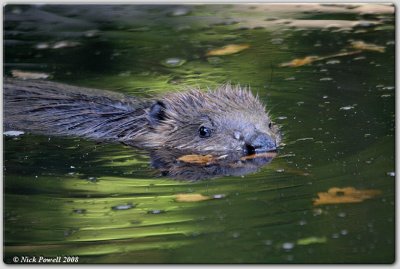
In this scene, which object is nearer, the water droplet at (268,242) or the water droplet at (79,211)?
the water droplet at (268,242)

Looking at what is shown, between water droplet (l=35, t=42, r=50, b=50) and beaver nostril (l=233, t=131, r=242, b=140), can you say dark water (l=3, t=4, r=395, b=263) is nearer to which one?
water droplet (l=35, t=42, r=50, b=50)

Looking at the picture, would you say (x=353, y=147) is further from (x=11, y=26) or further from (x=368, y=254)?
(x=11, y=26)

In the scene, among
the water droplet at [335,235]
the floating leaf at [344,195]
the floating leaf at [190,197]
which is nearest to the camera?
the water droplet at [335,235]

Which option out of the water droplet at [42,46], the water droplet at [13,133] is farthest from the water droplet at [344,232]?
the water droplet at [42,46]

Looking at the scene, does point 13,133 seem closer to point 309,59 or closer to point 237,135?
point 237,135

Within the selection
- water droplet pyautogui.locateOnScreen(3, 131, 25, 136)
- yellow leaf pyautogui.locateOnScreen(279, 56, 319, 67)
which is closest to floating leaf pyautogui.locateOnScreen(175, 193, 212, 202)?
water droplet pyautogui.locateOnScreen(3, 131, 25, 136)

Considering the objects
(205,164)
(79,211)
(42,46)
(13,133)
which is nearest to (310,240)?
(79,211)

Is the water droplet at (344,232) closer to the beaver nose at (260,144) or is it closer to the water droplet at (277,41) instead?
the beaver nose at (260,144)
